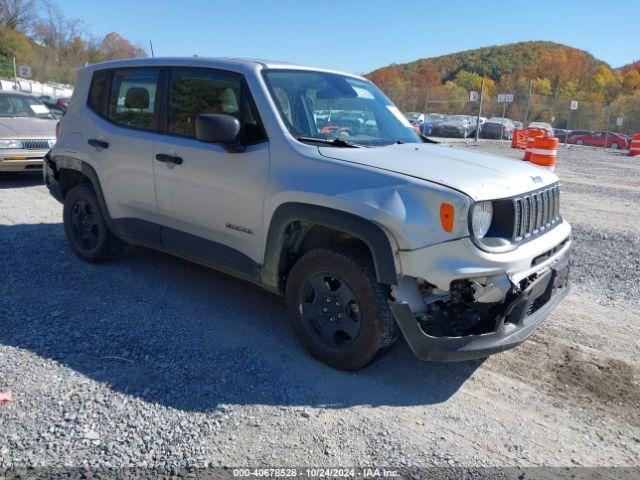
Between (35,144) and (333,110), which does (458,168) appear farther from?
(35,144)

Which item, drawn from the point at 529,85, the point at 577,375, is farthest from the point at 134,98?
the point at 529,85

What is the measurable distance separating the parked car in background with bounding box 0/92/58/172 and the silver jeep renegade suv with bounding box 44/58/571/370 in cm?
500

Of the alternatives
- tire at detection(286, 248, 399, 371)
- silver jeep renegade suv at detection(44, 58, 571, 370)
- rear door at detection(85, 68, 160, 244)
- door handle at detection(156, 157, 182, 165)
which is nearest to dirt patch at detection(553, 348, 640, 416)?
silver jeep renegade suv at detection(44, 58, 571, 370)

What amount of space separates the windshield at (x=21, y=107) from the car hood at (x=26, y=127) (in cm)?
35

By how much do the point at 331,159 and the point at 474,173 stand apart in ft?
2.94

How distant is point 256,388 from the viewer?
3.37 meters

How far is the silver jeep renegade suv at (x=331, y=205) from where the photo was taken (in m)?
3.10

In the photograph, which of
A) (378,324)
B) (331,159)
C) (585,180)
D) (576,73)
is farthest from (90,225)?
(576,73)

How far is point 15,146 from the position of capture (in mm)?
9227

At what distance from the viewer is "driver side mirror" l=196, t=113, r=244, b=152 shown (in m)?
3.64

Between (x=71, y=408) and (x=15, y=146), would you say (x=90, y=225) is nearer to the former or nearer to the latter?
(x=71, y=408)

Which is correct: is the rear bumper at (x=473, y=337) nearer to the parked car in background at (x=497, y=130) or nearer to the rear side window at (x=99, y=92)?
the rear side window at (x=99, y=92)

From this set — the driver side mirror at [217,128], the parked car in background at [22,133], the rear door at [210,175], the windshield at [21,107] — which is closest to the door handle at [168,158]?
the rear door at [210,175]

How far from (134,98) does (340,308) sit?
282cm
